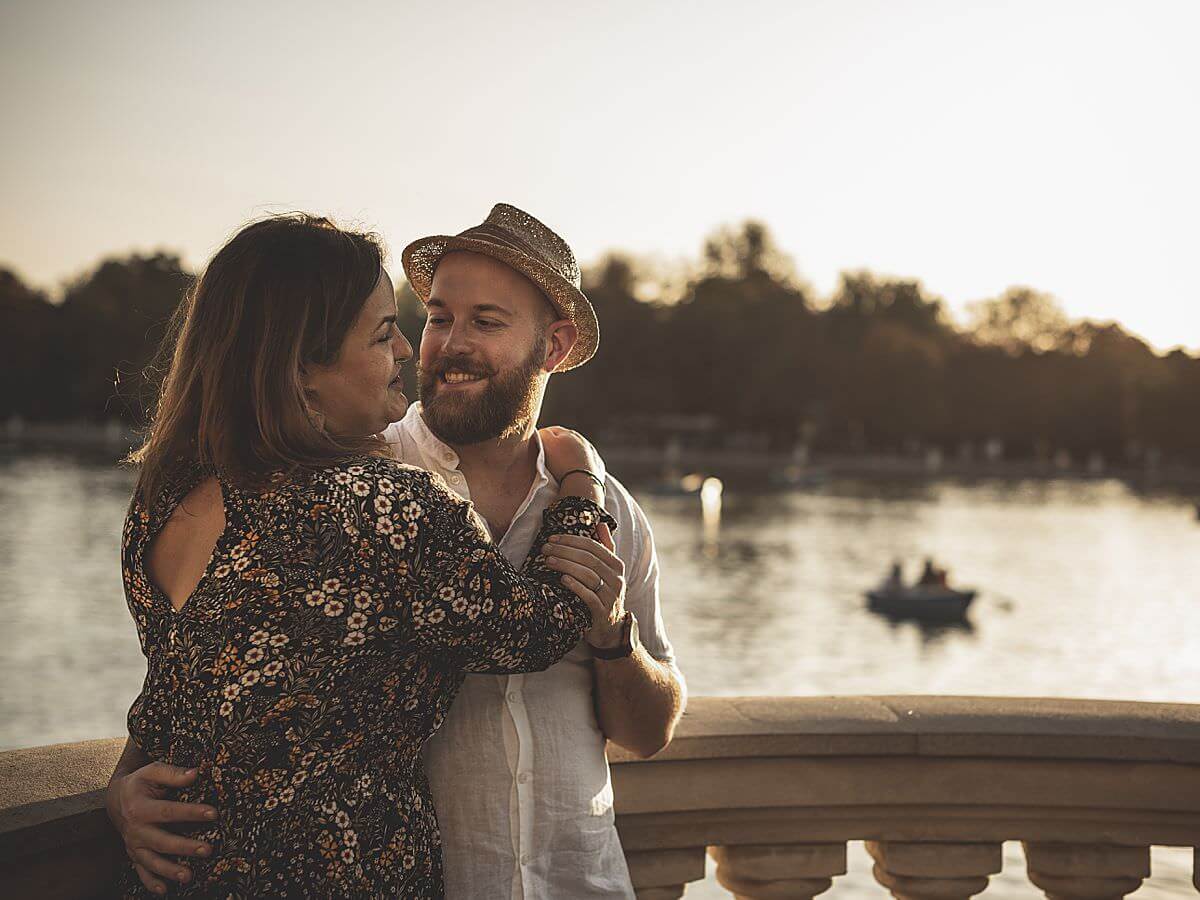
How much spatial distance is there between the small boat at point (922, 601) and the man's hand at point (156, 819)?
3019 cm

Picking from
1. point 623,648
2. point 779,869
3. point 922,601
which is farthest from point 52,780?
point 922,601

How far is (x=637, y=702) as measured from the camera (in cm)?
221

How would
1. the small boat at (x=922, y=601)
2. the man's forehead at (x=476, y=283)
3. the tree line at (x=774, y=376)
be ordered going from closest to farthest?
the man's forehead at (x=476, y=283), the small boat at (x=922, y=601), the tree line at (x=774, y=376)

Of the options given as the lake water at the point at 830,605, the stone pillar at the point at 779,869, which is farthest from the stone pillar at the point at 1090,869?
the lake water at the point at 830,605

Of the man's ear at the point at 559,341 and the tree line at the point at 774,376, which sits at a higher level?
the tree line at the point at 774,376

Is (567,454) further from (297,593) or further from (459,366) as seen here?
(297,593)

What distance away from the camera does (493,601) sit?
1.74 meters

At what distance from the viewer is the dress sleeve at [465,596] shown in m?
1.69

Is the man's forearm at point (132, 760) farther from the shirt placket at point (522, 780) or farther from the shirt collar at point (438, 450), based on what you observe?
the shirt collar at point (438, 450)

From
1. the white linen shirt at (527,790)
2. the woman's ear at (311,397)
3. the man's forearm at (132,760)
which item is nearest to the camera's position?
the woman's ear at (311,397)

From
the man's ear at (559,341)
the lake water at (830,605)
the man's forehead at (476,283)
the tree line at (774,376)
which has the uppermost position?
the tree line at (774,376)

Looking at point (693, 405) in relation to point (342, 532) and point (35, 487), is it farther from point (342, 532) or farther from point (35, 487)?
point (342, 532)

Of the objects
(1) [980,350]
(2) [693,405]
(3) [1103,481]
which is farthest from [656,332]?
(3) [1103,481]

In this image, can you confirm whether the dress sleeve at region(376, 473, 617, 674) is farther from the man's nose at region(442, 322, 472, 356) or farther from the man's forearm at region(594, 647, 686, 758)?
the man's nose at region(442, 322, 472, 356)
